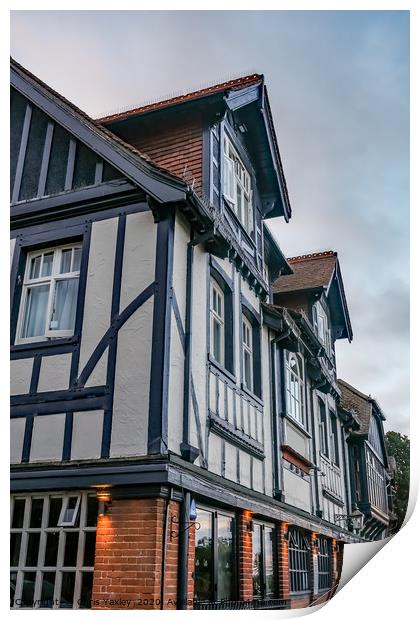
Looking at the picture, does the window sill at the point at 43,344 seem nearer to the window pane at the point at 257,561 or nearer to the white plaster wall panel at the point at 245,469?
the white plaster wall panel at the point at 245,469

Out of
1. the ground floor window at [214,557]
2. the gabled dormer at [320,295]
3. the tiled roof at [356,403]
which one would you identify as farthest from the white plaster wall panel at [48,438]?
the tiled roof at [356,403]

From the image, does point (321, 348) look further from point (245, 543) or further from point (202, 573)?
point (202, 573)

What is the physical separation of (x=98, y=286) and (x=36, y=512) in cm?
201

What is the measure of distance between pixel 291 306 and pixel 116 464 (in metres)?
6.40

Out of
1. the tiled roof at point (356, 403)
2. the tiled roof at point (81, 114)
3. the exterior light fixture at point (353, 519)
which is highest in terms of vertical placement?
the tiled roof at point (81, 114)

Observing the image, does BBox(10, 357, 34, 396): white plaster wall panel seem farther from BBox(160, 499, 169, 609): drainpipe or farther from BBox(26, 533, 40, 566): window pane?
BBox(160, 499, 169, 609): drainpipe

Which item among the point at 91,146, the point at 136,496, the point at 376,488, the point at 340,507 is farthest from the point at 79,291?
the point at 376,488

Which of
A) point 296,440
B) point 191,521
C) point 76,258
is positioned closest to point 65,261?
point 76,258

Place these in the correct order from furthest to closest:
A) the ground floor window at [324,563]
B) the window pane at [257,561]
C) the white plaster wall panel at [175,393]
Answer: the ground floor window at [324,563], the window pane at [257,561], the white plaster wall panel at [175,393]

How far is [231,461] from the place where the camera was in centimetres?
636

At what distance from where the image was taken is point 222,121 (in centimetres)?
747

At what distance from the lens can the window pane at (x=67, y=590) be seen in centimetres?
476

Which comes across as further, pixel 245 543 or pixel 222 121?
pixel 222 121

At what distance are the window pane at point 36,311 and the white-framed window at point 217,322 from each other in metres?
1.68
